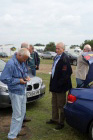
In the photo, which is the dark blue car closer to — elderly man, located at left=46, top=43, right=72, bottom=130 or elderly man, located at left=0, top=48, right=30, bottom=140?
elderly man, located at left=46, top=43, right=72, bottom=130

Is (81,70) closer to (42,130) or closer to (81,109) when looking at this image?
(81,109)

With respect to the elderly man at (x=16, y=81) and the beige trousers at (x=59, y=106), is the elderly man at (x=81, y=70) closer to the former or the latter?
the beige trousers at (x=59, y=106)

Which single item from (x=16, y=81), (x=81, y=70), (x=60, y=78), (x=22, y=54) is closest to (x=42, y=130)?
(x=60, y=78)

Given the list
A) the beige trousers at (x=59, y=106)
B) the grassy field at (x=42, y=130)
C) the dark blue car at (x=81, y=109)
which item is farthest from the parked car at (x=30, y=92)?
the dark blue car at (x=81, y=109)

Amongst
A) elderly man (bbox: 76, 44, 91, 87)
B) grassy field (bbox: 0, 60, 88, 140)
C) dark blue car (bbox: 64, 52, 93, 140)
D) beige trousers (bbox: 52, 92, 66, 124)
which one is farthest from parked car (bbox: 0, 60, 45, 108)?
dark blue car (bbox: 64, 52, 93, 140)

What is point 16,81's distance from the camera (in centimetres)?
332

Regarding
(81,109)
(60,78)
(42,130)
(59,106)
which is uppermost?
(60,78)

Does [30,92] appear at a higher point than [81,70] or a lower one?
lower

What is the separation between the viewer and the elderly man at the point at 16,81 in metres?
3.29

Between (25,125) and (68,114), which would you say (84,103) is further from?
(25,125)

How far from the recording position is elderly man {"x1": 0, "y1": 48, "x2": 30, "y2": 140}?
10.8 ft

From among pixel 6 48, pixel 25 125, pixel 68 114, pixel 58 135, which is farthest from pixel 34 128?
pixel 6 48

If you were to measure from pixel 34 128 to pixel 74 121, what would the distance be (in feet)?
3.68

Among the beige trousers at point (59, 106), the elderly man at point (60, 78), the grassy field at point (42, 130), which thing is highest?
Result: the elderly man at point (60, 78)
